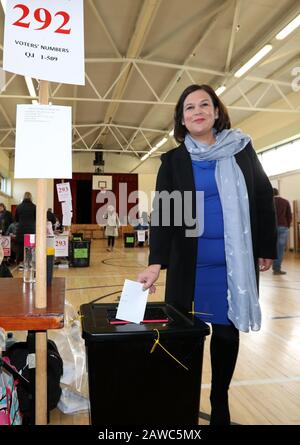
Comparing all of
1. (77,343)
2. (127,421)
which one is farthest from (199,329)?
(77,343)

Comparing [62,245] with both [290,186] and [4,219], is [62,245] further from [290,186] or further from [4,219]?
[290,186]

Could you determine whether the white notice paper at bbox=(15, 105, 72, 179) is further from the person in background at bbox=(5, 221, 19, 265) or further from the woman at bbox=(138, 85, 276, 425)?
the person in background at bbox=(5, 221, 19, 265)

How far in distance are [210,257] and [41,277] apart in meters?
0.64

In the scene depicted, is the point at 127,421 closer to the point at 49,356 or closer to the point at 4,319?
the point at 4,319

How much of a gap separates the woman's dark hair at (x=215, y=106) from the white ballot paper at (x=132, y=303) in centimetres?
70

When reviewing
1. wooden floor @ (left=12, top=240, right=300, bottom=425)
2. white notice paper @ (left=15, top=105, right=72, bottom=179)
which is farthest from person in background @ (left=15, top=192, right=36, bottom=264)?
white notice paper @ (left=15, top=105, right=72, bottom=179)

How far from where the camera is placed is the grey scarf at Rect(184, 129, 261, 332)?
1.34m

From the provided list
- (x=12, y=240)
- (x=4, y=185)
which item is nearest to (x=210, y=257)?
(x=12, y=240)

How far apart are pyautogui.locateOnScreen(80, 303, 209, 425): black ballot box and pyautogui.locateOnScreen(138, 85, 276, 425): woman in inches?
10.1

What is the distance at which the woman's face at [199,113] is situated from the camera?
143cm

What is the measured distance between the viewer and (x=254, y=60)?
668 cm

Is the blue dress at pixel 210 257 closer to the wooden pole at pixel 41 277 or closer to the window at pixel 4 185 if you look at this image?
the wooden pole at pixel 41 277

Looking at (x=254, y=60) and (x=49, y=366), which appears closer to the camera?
(x=49, y=366)

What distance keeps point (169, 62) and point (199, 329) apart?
815 cm
